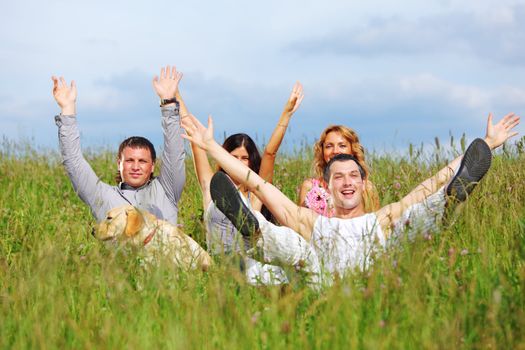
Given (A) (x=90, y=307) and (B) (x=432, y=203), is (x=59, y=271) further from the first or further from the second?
(B) (x=432, y=203)

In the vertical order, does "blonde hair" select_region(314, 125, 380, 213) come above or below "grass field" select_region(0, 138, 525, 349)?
above

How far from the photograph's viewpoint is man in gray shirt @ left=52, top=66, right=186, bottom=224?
575 cm

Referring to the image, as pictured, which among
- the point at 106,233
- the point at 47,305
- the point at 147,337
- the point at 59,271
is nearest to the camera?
the point at 147,337

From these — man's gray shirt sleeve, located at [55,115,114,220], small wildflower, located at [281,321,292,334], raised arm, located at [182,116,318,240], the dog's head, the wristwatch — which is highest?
the wristwatch

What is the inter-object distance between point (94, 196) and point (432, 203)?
9.86 ft

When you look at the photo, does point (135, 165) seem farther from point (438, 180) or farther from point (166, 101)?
point (438, 180)

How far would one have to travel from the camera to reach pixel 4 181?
1056cm

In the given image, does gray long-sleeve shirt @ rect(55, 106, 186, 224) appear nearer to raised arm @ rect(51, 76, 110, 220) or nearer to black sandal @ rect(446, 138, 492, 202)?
raised arm @ rect(51, 76, 110, 220)

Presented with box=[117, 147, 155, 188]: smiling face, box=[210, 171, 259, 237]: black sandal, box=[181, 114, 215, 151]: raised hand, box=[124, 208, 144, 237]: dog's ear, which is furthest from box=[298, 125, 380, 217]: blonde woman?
box=[124, 208, 144, 237]: dog's ear

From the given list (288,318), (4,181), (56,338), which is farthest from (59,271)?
(4,181)

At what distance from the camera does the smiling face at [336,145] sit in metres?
6.63

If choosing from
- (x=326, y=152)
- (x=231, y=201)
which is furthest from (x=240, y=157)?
(x=231, y=201)

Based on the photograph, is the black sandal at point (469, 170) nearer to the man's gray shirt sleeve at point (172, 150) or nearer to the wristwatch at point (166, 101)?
the man's gray shirt sleeve at point (172, 150)

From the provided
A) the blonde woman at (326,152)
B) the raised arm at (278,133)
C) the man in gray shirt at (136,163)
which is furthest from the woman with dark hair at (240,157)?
the blonde woman at (326,152)
